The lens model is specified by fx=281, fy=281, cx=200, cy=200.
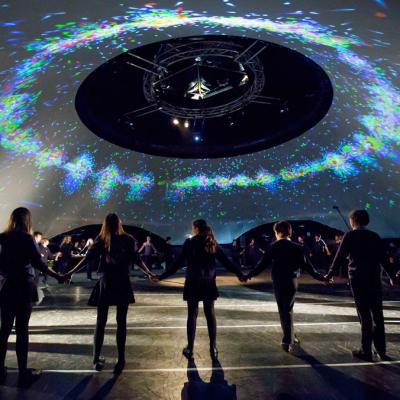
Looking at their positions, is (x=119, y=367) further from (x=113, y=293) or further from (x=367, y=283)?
(x=367, y=283)

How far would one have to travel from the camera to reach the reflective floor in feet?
7.64

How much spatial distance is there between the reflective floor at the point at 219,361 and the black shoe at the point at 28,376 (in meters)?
0.06

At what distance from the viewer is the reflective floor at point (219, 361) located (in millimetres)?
2330

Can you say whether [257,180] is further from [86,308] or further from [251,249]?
[86,308]

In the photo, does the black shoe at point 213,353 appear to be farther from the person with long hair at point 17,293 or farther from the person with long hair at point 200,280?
the person with long hair at point 17,293

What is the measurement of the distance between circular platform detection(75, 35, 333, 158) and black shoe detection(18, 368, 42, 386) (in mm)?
6130

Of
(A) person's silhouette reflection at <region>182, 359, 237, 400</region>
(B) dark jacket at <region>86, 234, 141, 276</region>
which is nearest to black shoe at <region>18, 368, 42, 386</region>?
(B) dark jacket at <region>86, 234, 141, 276</region>

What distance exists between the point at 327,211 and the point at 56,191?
1286 centimetres

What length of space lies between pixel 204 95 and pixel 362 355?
7.50 meters

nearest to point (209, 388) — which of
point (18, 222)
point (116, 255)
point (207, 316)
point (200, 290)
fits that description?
point (207, 316)

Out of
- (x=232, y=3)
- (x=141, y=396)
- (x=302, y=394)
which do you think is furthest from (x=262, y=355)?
(x=232, y=3)

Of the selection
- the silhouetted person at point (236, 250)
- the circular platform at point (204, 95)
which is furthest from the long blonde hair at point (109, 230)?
the silhouetted person at point (236, 250)

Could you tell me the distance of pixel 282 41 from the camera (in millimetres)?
5828

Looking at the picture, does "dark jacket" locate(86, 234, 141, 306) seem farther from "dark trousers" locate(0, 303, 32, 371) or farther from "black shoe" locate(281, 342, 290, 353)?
"black shoe" locate(281, 342, 290, 353)
